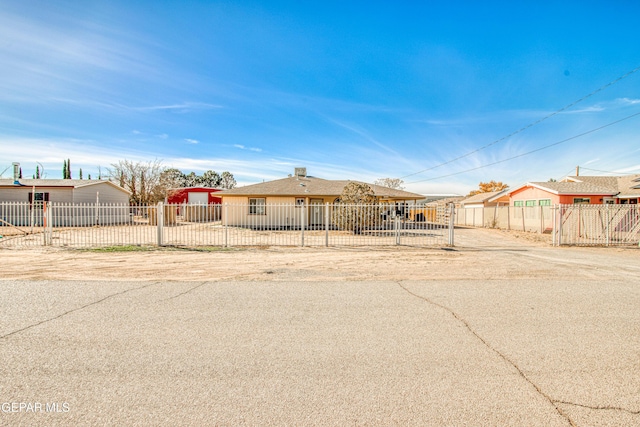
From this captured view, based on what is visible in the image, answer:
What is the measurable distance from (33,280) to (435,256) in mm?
11247

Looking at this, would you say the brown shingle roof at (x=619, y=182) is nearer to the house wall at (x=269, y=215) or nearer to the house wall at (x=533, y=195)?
the house wall at (x=533, y=195)

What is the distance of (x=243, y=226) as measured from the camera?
24328mm

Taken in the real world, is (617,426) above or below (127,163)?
below

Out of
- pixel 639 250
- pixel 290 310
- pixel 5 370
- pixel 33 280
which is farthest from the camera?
pixel 639 250

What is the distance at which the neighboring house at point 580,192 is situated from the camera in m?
21.3

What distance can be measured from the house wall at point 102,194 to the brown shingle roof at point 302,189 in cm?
1100

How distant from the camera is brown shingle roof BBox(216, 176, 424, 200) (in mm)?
24359

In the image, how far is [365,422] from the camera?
241 cm

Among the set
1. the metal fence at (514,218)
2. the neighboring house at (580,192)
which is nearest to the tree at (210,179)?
the metal fence at (514,218)

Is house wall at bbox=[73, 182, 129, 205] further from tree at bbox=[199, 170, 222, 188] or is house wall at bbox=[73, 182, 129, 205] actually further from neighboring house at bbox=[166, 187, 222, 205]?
tree at bbox=[199, 170, 222, 188]

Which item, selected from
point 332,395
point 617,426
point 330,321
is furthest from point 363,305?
point 617,426

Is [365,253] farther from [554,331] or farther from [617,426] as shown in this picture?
[617,426]

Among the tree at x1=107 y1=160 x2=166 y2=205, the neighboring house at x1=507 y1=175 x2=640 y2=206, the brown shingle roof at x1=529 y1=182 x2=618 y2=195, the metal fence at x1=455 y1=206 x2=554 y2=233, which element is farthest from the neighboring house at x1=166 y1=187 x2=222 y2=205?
the brown shingle roof at x1=529 y1=182 x2=618 y2=195

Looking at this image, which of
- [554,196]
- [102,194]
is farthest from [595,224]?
[102,194]
